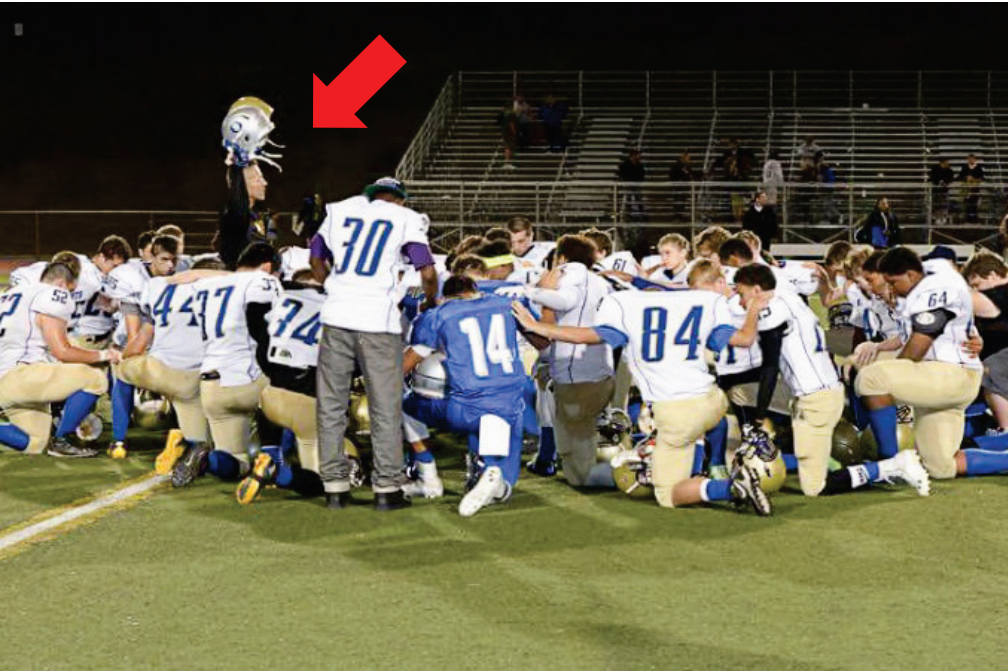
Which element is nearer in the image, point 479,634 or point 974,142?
point 479,634

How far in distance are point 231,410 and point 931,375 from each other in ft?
12.2

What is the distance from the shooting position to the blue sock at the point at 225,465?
26.2 feet

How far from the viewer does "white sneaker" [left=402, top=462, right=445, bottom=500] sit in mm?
7645

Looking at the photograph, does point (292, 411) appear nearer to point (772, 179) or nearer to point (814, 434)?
point (814, 434)

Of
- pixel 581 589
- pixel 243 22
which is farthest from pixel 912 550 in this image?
pixel 243 22

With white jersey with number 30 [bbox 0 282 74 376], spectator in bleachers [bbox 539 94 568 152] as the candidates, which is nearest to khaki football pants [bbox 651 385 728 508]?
white jersey with number 30 [bbox 0 282 74 376]

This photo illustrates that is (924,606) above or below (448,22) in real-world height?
below

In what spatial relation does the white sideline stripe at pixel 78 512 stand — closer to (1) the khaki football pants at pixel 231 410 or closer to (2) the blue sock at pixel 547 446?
(1) the khaki football pants at pixel 231 410

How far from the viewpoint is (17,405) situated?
29.7 feet

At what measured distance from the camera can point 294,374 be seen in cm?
766

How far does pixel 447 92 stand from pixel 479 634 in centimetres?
2600

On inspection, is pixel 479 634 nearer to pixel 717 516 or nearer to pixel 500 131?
pixel 717 516

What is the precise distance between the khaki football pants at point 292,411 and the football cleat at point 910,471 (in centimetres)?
293

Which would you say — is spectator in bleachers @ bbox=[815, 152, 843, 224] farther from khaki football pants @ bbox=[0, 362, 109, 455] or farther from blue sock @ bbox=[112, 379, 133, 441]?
khaki football pants @ bbox=[0, 362, 109, 455]
